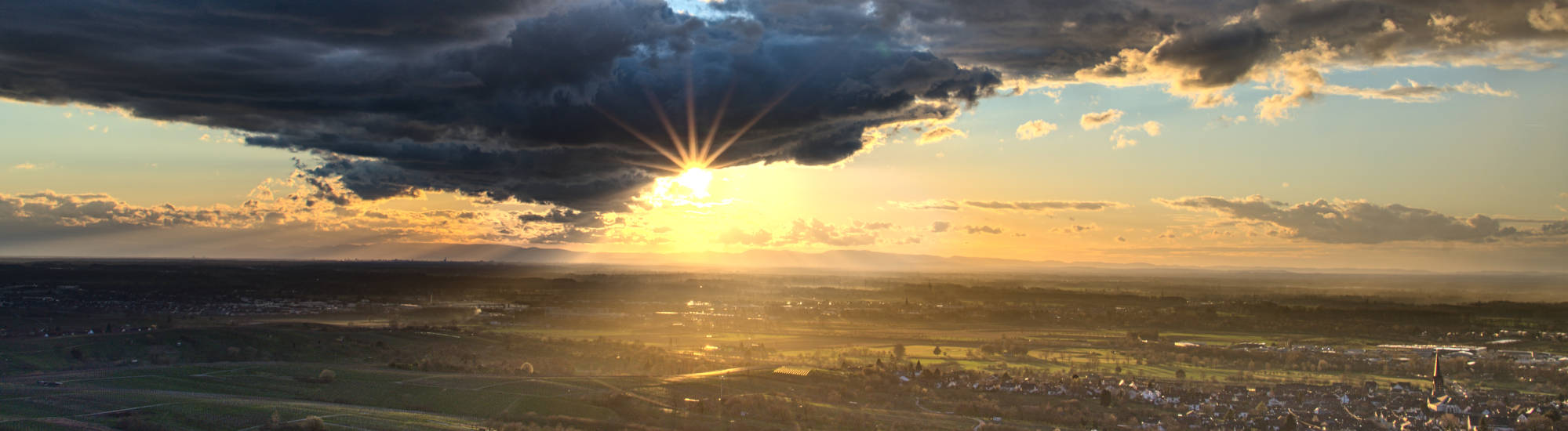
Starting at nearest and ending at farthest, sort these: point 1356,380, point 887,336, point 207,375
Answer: point 207,375
point 1356,380
point 887,336

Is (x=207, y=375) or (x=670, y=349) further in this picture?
(x=670, y=349)

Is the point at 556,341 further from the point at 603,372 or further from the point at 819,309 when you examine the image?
the point at 819,309

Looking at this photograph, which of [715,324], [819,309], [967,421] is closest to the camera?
[967,421]

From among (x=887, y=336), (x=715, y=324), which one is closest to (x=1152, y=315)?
(x=887, y=336)

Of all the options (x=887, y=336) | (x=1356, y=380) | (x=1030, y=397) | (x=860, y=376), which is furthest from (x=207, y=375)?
(x=887, y=336)

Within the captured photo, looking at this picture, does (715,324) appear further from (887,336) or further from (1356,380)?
(1356,380)

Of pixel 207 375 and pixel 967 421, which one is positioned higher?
pixel 207 375
